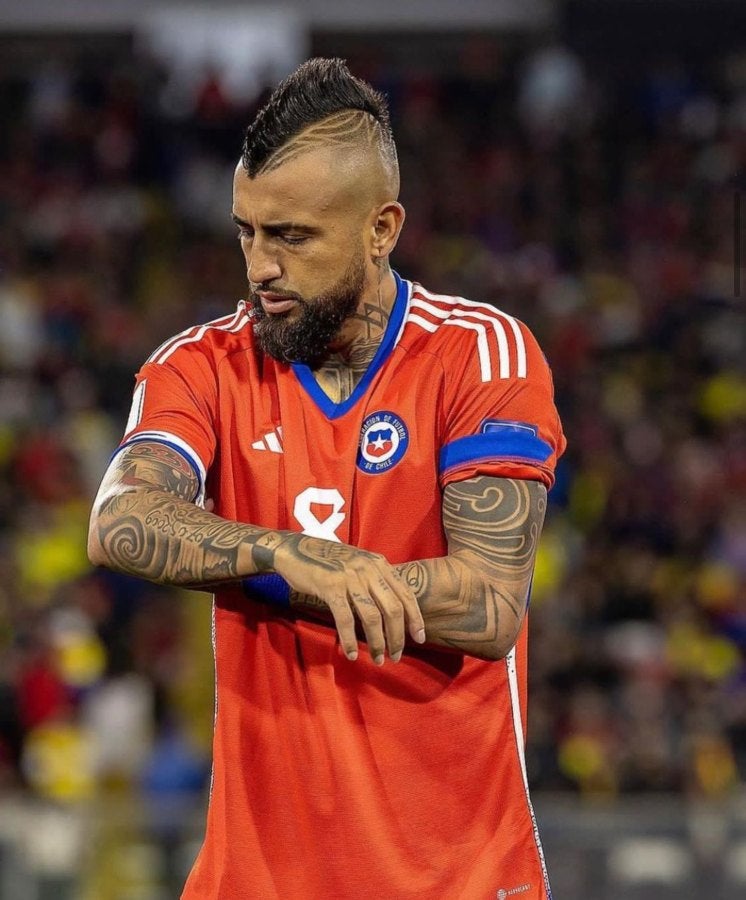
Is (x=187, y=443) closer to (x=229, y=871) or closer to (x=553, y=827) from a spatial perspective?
(x=229, y=871)

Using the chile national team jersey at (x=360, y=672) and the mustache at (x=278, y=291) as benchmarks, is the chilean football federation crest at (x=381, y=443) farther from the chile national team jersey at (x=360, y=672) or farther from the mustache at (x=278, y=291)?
the mustache at (x=278, y=291)

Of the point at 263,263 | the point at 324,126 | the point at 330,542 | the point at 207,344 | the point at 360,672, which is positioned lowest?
the point at 360,672

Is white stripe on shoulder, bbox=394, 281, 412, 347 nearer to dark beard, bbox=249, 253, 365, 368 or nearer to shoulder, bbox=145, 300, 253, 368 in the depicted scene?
dark beard, bbox=249, 253, 365, 368

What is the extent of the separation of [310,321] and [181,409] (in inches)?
11.5

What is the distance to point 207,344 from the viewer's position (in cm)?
303

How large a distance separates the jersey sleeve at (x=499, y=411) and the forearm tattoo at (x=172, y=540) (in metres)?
0.42

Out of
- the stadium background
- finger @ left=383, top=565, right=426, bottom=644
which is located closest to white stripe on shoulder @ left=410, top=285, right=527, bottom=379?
finger @ left=383, top=565, right=426, bottom=644

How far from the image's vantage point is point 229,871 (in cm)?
294

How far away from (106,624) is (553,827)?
11.5ft

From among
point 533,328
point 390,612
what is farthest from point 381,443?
point 533,328

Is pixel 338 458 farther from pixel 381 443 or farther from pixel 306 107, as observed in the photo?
pixel 306 107

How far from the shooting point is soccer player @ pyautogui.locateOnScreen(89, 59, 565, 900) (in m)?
2.81

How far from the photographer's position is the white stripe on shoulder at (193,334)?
299 cm

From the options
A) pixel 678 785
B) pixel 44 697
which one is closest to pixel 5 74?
pixel 44 697
